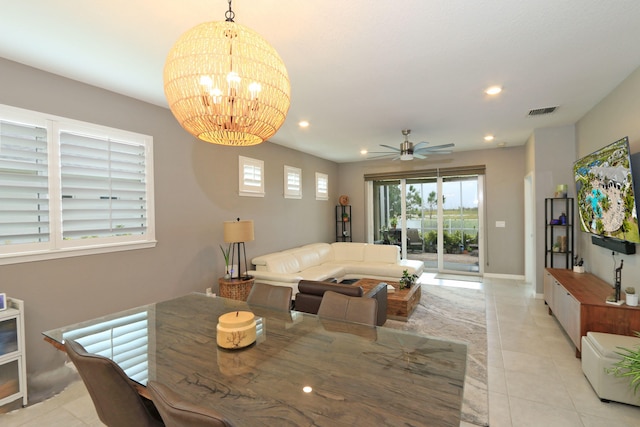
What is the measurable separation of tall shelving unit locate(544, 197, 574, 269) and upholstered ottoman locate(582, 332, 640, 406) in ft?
7.82

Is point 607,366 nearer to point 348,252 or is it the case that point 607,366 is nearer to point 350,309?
point 350,309

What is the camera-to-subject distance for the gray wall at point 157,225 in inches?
99.5

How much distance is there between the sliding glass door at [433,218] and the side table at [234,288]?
446cm

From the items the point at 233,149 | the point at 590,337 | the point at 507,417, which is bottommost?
the point at 507,417

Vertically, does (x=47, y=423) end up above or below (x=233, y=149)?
below

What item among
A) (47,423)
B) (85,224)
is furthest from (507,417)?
(85,224)

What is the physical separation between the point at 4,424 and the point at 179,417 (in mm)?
2421

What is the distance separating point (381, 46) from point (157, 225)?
9.80 feet

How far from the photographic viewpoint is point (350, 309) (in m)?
2.11

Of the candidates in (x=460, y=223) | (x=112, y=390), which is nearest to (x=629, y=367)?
(x=112, y=390)

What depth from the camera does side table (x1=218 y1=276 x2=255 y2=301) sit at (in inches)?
150

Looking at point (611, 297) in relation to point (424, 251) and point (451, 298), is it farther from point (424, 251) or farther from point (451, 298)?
point (424, 251)

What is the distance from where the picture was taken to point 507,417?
2156mm

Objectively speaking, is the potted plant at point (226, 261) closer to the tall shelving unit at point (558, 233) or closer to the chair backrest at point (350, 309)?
the chair backrest at point (350, 309)
